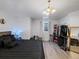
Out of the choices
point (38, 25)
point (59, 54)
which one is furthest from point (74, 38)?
point (38, 25)

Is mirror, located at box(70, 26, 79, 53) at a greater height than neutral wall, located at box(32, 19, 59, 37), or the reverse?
neutral wall, located at box(32, 19, 59, 37)

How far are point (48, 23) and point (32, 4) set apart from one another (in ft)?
14.6

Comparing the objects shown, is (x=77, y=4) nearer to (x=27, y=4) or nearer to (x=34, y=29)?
(x=27, y=4)

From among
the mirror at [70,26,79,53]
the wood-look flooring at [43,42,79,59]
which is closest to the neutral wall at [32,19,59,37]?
the mirror at [70,26,79,53]

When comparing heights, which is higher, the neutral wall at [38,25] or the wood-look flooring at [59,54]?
the neutral wall at [38,25]

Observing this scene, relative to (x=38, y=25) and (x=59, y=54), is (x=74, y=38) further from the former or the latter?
(x=38, y=25)

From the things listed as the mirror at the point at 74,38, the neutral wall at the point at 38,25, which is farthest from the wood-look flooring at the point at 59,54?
the neutral wall at the point at 38,25

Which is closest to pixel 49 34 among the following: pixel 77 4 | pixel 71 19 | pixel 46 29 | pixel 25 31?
pixel 46 29

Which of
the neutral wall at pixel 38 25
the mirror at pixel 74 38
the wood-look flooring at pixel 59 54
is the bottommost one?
the wood-look flooring at pixel 59 54

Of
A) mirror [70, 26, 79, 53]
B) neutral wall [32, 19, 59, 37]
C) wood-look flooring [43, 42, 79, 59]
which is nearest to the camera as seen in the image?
wood-look flooring [43, 42, 79, 59]

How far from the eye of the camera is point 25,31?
7.91m

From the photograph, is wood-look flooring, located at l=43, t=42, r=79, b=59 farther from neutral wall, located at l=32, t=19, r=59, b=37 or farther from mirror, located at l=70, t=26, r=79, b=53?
neutral wall, located at l=32, t=19, r=59, b=37

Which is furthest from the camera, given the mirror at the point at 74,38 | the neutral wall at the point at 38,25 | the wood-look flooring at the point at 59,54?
the neutral wall at the point at 38,25

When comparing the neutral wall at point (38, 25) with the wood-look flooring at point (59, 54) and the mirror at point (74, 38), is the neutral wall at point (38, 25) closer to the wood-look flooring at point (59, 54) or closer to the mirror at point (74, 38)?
the mirror at point (74, 38)
